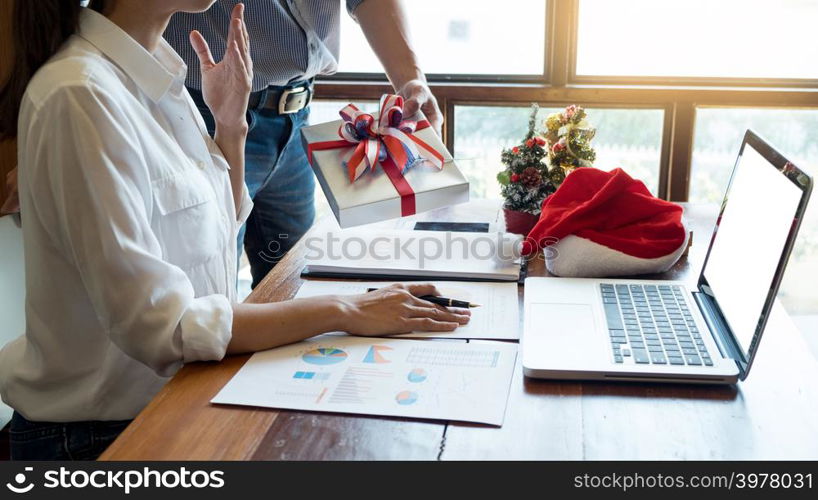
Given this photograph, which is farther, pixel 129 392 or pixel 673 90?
pixel 673 90

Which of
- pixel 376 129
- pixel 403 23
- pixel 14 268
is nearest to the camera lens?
pixel 376 129

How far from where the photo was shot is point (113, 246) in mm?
1038

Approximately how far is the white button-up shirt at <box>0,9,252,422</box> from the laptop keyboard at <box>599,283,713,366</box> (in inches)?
21.6

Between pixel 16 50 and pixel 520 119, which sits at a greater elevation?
pixel 16 50

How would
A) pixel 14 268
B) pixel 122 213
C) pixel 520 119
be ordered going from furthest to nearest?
pixel 520 119
pixel 14 268
pixel 122 213

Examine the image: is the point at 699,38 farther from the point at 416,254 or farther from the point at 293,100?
the point at 416,254

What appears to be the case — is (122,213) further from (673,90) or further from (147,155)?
(673,90)

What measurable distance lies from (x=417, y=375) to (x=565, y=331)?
0.82 feet

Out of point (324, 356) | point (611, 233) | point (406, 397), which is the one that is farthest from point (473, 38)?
point (406, 397)

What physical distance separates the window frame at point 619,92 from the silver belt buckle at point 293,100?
1.10 meters

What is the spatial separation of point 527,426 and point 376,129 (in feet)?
2.48

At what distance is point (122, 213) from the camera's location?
3.43ft

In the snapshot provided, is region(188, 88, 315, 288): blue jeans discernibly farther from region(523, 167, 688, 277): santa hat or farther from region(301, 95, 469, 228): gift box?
region(523, 167, 688, 277): santa hat
